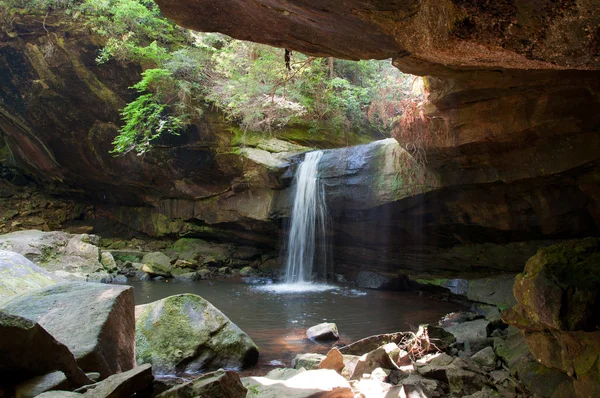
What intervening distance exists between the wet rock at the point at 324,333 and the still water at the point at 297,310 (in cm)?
13

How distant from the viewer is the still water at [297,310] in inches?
269

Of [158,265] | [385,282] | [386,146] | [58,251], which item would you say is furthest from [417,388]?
[58,251]

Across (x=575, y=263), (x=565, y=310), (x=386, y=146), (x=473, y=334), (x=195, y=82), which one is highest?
(x=195, y=82)

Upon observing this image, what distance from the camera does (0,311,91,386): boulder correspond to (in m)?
3.02

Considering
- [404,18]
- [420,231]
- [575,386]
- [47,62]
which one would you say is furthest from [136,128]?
[575,386]

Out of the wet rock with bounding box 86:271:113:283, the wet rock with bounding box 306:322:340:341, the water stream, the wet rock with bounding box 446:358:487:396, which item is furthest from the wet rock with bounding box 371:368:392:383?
the wet rock with bounding box 86:271:113:283

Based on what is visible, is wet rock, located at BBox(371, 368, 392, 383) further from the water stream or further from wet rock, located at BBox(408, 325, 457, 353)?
the water stream

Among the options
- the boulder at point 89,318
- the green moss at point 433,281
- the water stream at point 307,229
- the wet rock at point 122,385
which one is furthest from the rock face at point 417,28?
the green moss at point 433,281

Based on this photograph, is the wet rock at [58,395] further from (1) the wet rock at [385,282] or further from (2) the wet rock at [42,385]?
(1) the wet rock at [385,282]

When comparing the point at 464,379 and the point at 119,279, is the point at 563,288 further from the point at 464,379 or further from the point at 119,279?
the point at 119,279

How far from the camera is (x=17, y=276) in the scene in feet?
21.6

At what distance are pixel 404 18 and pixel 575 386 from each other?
3222mm

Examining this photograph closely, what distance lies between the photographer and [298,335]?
23.3 feet

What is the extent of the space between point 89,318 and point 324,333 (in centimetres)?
384
